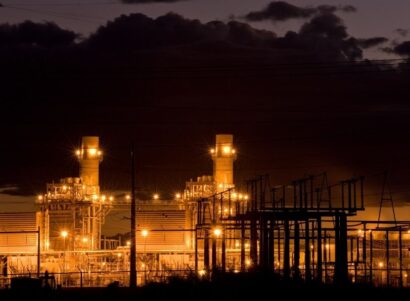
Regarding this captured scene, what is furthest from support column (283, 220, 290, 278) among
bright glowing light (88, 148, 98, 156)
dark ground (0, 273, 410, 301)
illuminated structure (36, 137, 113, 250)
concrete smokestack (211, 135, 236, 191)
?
bright glowing light (88, 148, 98, 156)

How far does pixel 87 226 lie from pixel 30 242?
4.82 metres

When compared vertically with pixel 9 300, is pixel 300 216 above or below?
above

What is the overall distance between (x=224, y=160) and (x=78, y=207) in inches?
431

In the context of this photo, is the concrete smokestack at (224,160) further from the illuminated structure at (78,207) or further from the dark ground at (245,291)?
the dark ground at (245,291)

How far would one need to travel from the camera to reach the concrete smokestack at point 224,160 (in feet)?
225

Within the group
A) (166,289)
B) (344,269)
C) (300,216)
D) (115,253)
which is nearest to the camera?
(166,289)

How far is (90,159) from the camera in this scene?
230 feet

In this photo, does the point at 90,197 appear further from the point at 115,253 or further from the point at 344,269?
the point at 344,269

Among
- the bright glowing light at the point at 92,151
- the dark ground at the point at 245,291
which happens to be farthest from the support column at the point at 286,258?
the bright glowing light at the point at 92,151

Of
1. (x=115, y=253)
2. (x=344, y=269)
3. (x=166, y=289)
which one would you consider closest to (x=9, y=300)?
(x=166, y=289)

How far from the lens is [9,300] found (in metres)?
31.4

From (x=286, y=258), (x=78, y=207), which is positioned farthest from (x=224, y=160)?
(x=286, y=258)

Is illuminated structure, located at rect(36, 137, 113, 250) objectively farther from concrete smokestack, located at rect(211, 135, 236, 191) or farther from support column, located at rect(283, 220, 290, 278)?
support column, located at rect(283, 220, 290, 278)

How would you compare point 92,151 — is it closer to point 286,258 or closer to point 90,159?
point 90,159
